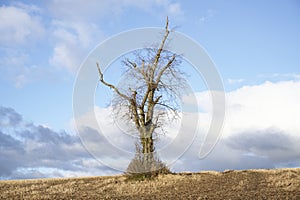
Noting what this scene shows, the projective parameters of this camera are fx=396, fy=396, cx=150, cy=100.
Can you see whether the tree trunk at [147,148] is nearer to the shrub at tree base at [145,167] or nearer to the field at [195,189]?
the shrub at tree base at [145,167]

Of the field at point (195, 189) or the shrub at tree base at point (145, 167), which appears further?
the shrub at tree base at point (145, 167)

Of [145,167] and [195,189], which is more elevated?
[145,167]

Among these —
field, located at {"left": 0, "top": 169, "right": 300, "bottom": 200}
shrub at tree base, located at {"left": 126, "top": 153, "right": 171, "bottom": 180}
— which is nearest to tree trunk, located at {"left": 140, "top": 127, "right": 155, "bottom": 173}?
shrub at tree base, located at {"left": 126, "top": 153, "right": 171, "bottom": 180}

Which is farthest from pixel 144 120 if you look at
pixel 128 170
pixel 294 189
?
pixel 294 189

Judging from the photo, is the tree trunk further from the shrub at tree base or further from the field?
the field

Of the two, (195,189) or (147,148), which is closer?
(195,189)

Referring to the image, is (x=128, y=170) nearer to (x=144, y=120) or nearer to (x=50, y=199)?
(x=144, y=120)

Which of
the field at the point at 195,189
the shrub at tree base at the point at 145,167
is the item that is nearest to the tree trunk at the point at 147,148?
the shrub at tree base at the point at 145,167

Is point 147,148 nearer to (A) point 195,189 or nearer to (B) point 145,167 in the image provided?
(B) point 145,167

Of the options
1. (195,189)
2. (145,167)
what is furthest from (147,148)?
(195,189)

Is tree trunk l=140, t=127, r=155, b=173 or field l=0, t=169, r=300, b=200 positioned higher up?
tree trunk l=140, t=127, r=155, b=173

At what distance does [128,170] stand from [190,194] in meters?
7.47

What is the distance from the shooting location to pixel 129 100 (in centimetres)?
2473

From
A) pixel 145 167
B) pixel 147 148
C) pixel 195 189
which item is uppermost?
pixel 147 148
